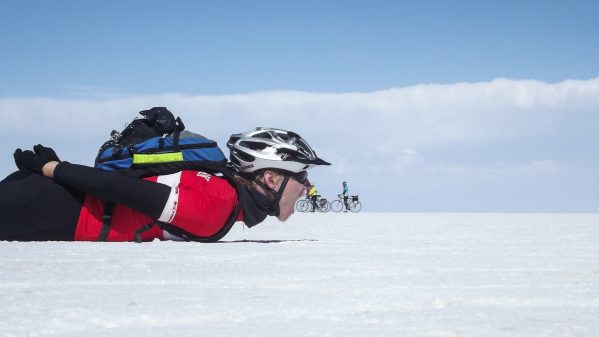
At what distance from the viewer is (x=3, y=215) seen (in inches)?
204

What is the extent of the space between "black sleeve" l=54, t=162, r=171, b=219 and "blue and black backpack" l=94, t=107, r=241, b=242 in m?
0.27

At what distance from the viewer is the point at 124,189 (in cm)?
475

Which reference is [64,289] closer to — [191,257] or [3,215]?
[191,257]

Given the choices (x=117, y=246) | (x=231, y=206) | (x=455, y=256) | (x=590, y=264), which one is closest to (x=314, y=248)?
(x=231, y=206)

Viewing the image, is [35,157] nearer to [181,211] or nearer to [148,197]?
[148,197]

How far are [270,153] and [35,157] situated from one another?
184 centimetres

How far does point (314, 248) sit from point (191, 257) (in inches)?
50.7

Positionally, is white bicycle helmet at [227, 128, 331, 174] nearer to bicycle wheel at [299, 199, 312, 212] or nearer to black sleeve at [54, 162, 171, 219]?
black sleeve at [54, 162, 171, 219]

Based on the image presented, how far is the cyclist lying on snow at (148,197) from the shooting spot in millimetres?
4809

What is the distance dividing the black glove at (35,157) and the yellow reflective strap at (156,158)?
71 centimetres

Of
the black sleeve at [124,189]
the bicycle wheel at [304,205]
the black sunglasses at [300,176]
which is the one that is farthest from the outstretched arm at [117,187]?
the bicycle wheel at [304,205]

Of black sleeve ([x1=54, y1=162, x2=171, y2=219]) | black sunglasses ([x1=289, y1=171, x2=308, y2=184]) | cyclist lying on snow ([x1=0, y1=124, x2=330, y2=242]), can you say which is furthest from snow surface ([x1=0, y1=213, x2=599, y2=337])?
black sunglasses ([x1=289, y1=171, x2=308, y2=184])

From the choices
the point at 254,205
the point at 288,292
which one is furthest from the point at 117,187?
the point at 288,292

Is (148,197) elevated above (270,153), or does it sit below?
below
